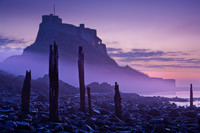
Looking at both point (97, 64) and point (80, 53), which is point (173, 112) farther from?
point (97, 64)

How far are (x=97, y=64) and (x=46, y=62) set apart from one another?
3602 centimetres

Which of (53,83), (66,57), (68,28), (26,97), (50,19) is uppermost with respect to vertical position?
(50,19)

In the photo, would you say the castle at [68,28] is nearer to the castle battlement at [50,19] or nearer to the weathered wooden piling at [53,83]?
the castle battlement at [50,19]

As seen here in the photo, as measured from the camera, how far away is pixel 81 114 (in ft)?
56.6

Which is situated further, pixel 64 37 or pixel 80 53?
pixel 64 37

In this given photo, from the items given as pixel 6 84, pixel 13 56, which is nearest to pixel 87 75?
pixel 13 56

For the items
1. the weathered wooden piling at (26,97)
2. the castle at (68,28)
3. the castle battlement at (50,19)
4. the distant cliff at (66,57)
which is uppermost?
the castle battlement at (50,19)

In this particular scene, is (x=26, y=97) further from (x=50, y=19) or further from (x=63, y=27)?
(x=50, y=19)

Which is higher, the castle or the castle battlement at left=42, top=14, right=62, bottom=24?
the castle battlement at left=42, top=14, right=62, bottom=24

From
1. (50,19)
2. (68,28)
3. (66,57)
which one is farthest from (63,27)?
(66,57)

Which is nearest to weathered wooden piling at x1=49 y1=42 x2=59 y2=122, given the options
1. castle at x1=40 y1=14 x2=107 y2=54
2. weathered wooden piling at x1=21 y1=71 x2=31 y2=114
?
weathered wooden piling at x1=21 y1=71 x2=31 y2=114

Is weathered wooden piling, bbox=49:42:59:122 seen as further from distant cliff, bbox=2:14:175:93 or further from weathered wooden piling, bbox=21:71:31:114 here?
distant cliff, bbox=2:14:175:93

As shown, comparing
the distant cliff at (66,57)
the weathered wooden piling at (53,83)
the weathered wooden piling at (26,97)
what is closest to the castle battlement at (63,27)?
the distant cliff at (66,57)

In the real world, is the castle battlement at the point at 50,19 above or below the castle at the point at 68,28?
above
